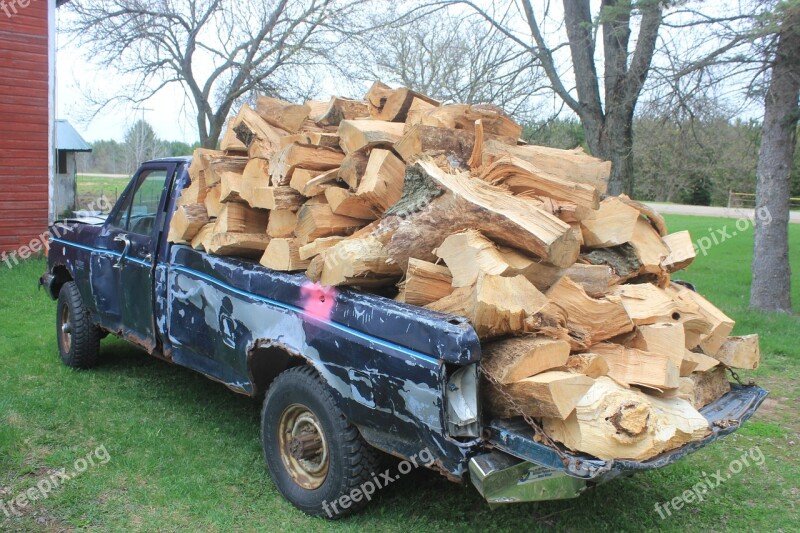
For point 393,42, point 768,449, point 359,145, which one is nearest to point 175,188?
point 359,145

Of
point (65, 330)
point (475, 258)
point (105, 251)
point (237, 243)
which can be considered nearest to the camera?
point (475, 258)

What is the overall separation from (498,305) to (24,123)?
12.0m

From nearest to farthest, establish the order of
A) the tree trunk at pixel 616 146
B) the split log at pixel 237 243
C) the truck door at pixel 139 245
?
the split log at pixel 237 243 → the truck door at pixel 139 245 → the tree trunk at pixel 616 146

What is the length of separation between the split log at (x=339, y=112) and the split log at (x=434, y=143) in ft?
2.92

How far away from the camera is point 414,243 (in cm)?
338

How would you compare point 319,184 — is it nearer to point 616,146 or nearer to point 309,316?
point 309,316

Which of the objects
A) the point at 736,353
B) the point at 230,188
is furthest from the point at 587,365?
the point at 230,188

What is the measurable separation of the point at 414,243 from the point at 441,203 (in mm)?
236

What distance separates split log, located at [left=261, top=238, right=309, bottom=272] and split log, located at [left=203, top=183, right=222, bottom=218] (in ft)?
2.26

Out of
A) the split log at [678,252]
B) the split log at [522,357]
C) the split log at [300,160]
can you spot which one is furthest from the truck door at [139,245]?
the split log at [678,252]

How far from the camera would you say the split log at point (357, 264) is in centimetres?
331

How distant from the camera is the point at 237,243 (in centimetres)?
411

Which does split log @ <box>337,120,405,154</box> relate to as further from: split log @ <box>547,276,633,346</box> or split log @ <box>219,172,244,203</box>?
split log @ <box>547,276,633,346</box>

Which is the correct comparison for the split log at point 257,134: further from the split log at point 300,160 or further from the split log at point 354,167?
the split log at point 354,167
